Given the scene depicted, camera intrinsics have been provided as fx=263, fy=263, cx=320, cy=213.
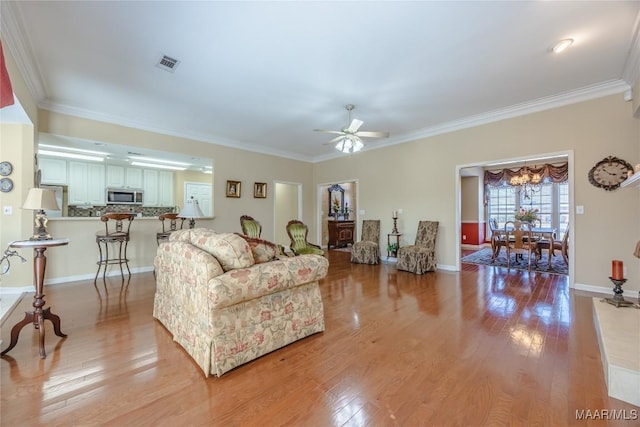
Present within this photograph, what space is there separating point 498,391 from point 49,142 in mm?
7106

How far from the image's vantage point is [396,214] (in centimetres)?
611

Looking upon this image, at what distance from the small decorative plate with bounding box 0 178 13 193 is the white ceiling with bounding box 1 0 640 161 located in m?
1.27

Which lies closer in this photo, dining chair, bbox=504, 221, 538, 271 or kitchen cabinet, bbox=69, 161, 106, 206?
dining chair, bbox=504, 221, 538, 271

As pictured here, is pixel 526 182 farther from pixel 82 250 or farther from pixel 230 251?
pixel 82 250

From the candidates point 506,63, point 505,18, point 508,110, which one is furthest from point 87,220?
point 508,110

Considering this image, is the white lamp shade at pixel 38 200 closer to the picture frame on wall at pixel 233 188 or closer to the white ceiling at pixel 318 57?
the white ceiling at pixel 318 57

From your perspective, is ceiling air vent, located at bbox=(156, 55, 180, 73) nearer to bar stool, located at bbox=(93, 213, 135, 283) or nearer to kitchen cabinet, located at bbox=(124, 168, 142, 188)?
bar stool, located at bbox=(93, 213, 135, 283)

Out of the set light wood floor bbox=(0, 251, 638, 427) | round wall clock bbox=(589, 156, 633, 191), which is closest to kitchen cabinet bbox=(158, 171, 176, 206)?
light wood floor bbox=(0, 251, 638, 427)

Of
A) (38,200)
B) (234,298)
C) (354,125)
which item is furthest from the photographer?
(354,125)

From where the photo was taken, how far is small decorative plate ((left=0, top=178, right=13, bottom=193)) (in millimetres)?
3555

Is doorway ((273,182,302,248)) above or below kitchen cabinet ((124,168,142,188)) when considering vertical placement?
below

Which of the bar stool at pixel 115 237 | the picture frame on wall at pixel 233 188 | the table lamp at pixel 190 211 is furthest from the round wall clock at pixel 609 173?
the bar stool at pixel 115 237

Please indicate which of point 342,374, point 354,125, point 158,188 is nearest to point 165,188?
point 158,188

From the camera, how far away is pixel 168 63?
307 cm
